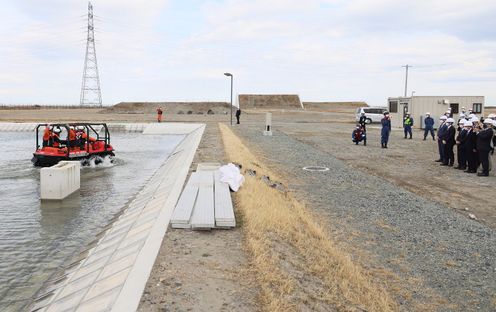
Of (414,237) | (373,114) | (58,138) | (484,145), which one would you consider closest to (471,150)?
(484,145)

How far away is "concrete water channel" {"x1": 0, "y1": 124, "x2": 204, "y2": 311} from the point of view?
19.0 feet

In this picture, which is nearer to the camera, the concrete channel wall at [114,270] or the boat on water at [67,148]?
the concrete channel wall at [114,270]

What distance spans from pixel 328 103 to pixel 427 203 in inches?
4079

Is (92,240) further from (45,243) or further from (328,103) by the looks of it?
(328,103)

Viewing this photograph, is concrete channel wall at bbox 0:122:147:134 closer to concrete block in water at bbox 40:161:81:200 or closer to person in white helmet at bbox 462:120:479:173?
concrete block in water at bbox 40:161:81:200

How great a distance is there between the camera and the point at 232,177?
1106cm

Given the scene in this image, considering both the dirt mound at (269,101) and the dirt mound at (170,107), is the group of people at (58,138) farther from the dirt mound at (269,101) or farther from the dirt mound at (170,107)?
the dirt mound at (269,101)

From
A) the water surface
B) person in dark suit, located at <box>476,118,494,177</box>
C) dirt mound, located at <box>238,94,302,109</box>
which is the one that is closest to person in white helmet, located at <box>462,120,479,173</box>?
person in dark suit, located at <box>476,118,494,177</box>

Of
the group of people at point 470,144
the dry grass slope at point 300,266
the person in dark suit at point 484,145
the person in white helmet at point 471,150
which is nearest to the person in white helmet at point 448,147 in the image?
the group of people at point 470,144

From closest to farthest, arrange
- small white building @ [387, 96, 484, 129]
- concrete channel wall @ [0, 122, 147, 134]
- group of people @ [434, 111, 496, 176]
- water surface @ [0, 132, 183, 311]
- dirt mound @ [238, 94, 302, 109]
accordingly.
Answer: water surface @ [0, 132, 183, 311], group of people @ [434, 111, 496, 176], small white building @ [387, 96, 484, 129], concrete channel wall @ [0, 122, 147, 134], dirt mound @ [238, 94, 302, 109]

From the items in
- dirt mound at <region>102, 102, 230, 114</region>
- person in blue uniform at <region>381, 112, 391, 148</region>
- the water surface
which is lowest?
the water surface

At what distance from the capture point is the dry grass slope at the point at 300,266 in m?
5.19

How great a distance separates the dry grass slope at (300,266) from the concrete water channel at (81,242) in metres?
1.47

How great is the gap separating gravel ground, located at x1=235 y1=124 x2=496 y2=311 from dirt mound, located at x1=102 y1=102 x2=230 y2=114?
74312 millimetres
